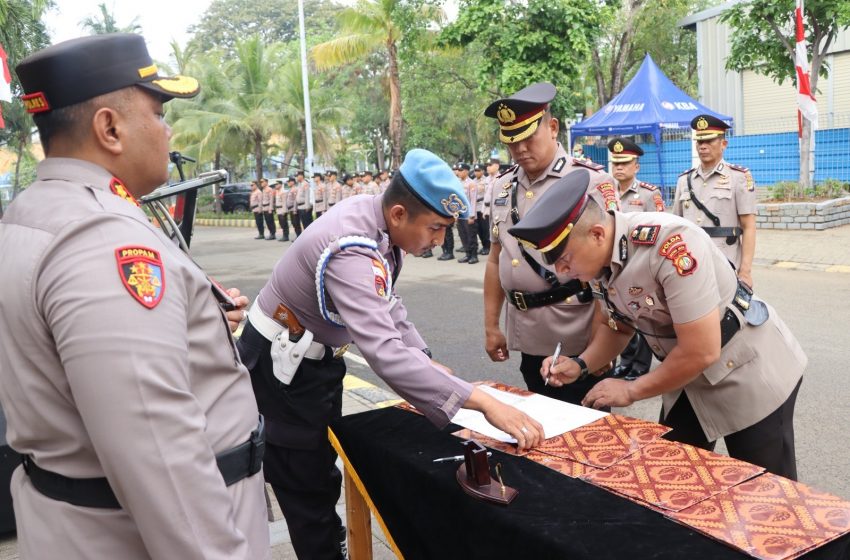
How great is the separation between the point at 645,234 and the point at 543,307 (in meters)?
1.07

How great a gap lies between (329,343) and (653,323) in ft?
3.43

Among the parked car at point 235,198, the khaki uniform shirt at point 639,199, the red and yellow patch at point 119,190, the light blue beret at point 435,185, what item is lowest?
the parked car at point 235,198

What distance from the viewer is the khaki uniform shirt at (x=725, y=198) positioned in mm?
5473

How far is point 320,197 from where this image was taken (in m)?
19.9

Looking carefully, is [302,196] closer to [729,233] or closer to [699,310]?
[729,233]

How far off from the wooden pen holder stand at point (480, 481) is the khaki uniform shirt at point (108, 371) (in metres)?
0.68

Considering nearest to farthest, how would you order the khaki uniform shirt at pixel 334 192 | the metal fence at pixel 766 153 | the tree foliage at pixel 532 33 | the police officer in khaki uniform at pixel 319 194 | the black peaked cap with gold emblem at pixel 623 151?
the black peaked cap with gold emblem at pixel 623 151 → the tree foliage at pixel 532 33 → the metal fence at pixel 766 153 → the khaki uniform shirt at pixel 334 192 → the police officer in khaki uniform at pixel 319 194

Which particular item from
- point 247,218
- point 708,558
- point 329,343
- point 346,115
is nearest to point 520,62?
point 329,343

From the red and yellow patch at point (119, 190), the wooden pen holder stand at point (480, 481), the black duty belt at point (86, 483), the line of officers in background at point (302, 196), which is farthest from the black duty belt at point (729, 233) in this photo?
the line of officers in background at point (302, 196)

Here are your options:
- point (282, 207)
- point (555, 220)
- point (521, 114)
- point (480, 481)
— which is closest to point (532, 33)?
point (282, 207)

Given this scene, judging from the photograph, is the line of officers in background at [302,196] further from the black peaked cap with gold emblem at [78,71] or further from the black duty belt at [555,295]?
the black peaked cap with gold emblem at [78,71]

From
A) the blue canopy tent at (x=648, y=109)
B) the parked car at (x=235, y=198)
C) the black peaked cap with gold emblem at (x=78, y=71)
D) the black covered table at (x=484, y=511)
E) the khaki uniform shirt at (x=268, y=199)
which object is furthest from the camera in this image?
the parked car at (x=235, y=198)

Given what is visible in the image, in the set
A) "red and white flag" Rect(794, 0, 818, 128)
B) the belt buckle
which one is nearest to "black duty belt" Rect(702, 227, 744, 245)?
the belt buckle

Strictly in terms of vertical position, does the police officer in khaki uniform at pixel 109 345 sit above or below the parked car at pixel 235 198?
above
